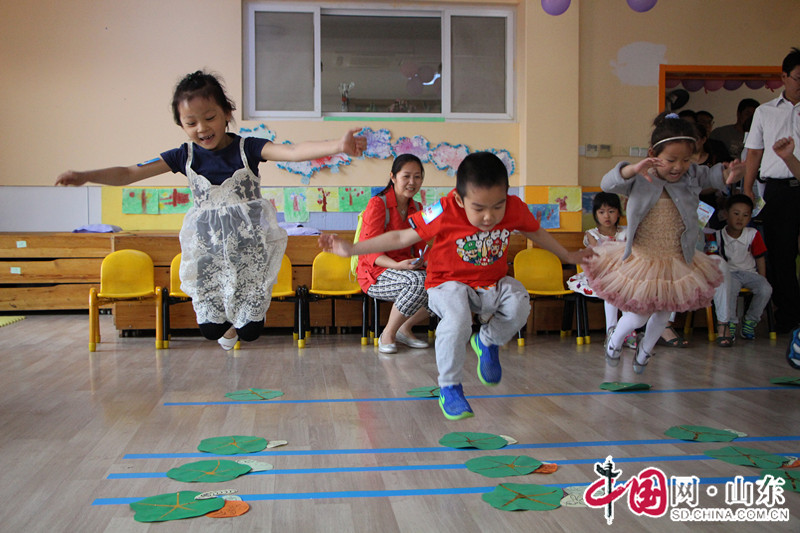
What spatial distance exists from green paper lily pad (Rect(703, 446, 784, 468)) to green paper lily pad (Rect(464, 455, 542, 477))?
70 centimetres

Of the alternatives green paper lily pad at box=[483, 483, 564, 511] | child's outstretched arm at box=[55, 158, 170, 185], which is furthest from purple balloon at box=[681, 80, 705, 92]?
green paper lily pad at box=[483, 483, 564, 511]

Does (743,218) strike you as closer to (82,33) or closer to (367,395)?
(367,395)

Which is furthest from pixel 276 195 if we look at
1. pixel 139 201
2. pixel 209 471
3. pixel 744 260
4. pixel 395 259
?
pixel 209 471

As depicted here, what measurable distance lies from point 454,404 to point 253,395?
1280mm

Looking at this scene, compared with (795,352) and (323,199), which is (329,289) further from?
(795,352)

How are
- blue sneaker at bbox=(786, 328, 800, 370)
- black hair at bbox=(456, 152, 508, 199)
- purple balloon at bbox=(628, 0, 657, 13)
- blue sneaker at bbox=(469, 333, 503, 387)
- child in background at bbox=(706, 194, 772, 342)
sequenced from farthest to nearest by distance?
child in background at bbox=(706, 194, 772, 342) → purple balloon at bbox=(628, 0, 657, 13) → blue sneaker at bbox=(786, 328, 800, 370) → blue sneaker at bbox=(469, 333, 503, 387) → black hair at bbox=(456, 152, 508, 199)

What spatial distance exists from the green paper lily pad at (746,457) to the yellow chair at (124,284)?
12.9 ft

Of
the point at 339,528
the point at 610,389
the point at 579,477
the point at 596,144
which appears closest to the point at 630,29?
the point at 596,144

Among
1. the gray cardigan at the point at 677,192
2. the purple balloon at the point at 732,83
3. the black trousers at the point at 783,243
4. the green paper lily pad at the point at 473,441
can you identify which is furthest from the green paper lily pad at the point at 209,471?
the purple balloon at the point at 732,83

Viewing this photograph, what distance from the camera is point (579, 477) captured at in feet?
8.22

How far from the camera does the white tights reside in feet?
12.3

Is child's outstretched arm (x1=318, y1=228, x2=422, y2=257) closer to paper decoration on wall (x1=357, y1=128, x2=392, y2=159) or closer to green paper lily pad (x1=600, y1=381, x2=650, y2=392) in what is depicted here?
green paper lily pad (x1=600, y1=381, x2=650, y2=392)

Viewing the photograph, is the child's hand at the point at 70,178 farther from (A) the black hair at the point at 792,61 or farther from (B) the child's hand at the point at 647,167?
(A) the black hair at the point at 792,61

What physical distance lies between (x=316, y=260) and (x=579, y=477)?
3514mm
